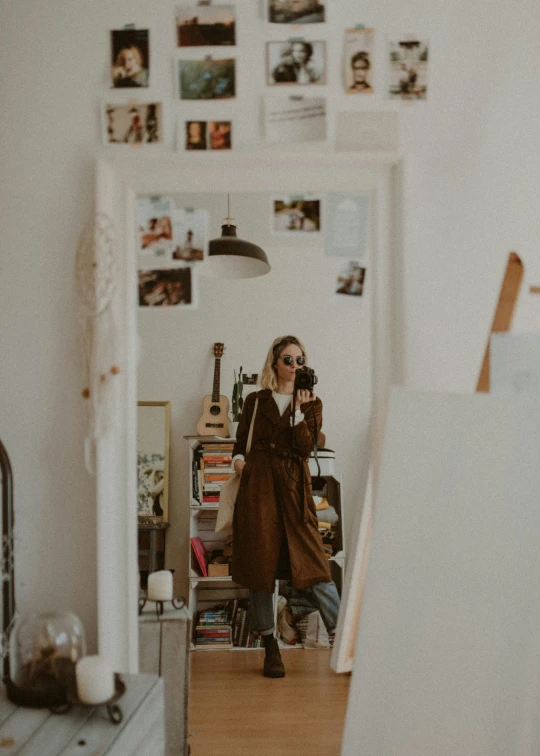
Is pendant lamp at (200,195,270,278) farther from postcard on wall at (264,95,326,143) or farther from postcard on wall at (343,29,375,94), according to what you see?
postcard on wall at (343,29,375,94)

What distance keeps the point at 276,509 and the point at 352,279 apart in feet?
2.12

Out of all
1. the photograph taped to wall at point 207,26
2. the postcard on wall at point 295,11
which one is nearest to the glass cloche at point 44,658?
the photograph taped to wall at point 207,26

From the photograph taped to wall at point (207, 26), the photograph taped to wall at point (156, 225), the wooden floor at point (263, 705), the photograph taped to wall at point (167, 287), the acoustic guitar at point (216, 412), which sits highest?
the photograph taped to wall at point (207, 26)

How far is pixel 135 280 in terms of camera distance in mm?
1579

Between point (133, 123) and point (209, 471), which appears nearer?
point (133, 123)

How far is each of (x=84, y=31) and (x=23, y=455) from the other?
104 cm

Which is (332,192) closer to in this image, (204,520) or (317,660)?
(204,520)

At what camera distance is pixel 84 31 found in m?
1.57

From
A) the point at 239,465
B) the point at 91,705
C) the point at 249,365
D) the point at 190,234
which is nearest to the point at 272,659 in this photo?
the point at 239,465

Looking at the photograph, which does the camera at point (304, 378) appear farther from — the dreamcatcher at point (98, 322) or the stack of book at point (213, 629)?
the stack of book at point (213, 629)

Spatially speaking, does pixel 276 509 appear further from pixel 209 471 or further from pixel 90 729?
pixel 90 729

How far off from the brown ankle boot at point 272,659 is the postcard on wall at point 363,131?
1313 mm

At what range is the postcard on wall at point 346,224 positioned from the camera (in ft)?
5.23

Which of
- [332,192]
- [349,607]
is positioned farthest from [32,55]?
[349,607]
